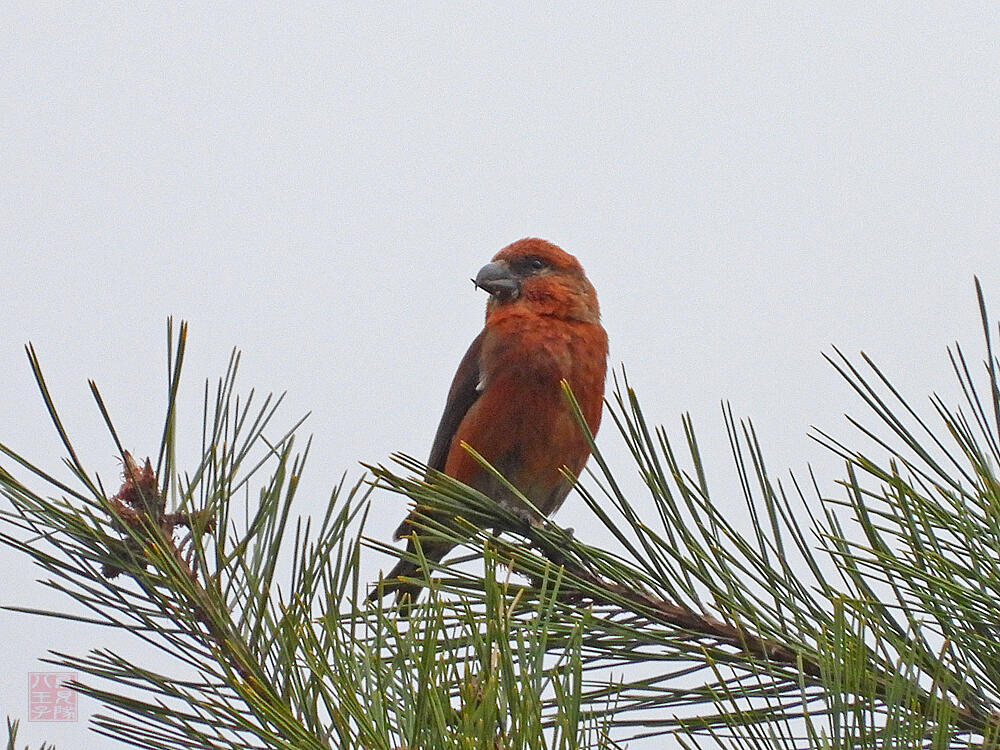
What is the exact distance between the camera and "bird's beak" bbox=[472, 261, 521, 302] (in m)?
5.07

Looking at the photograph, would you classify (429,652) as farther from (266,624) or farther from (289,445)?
(289,445)

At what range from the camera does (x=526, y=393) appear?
4434 mm

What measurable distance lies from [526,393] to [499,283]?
0.82m

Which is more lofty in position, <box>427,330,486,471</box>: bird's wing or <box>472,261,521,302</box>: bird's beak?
<box>472,261,521,302</box>: bird's beak

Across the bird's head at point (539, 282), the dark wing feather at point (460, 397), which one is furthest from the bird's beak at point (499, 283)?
the dark wing feather at point (460, 397)

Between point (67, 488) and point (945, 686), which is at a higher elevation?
point (67, 488)

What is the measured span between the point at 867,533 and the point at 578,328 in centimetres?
301

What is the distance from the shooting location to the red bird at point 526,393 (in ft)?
14.5

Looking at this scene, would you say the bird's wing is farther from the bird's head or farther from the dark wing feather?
the bird's head

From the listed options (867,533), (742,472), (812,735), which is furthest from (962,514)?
(812,735)

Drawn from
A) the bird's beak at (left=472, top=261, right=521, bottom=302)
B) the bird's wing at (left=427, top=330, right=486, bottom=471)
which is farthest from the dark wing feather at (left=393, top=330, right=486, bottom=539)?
the bird's beak at (left=472, top=261, right=521, bottom=302)

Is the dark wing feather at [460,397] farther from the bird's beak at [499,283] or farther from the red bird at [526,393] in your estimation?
the bird's beak at [499,283]

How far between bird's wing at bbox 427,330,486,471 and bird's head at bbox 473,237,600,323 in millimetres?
280

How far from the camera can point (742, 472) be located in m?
1.97
